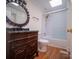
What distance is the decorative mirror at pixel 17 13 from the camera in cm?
251

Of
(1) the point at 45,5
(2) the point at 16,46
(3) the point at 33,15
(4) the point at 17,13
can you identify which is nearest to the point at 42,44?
(3) the point at 33,15

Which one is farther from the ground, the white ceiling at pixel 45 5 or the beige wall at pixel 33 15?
the white ceiling at pixel 45 5

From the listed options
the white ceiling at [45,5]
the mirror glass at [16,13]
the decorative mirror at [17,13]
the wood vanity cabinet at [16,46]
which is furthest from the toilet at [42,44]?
the white ceiling at [45,5]

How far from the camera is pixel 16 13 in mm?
2820

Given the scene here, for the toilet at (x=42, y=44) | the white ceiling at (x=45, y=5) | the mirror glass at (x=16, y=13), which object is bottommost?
the toilet at (x=42, y=44)

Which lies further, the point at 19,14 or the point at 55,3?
the point at 55,3

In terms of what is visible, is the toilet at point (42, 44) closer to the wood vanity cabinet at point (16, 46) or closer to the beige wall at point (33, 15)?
the beige wall at point (33, 15)

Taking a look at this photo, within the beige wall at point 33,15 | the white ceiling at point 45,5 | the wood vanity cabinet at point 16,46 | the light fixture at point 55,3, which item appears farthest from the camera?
the light fixture at point 55,3

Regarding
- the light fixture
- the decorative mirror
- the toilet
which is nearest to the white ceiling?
the light fixture
